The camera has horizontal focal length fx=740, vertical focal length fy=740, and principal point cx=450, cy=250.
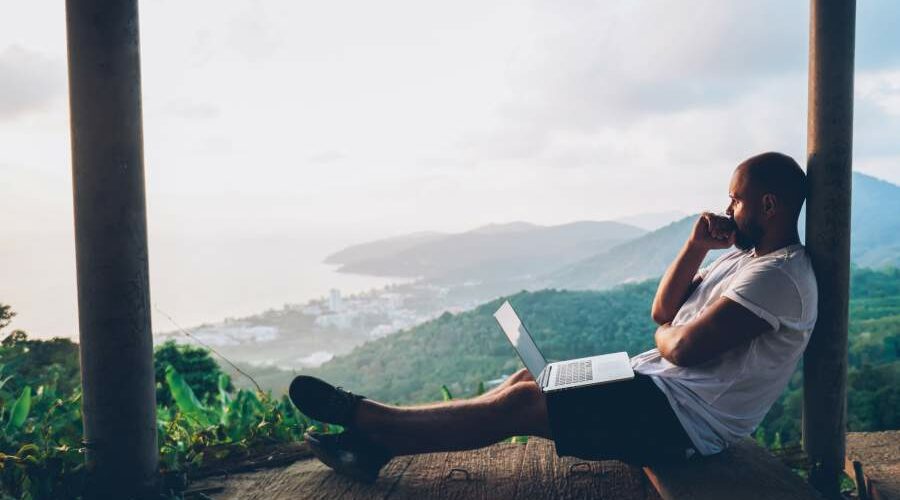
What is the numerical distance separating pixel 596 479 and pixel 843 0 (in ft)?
5.90

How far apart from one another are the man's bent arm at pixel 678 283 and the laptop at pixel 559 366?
8.3 inches

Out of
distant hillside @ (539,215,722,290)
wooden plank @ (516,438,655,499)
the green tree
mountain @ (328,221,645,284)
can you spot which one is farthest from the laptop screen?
mountain @ (328,221,645,284)

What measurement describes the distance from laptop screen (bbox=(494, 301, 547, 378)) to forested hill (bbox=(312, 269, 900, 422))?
3797mm

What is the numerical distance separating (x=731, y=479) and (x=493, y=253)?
16.8 meters

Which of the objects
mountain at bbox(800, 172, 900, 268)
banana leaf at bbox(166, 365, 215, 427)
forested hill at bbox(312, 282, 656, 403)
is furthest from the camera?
mountain at bbox(800, 172, 900, 268)

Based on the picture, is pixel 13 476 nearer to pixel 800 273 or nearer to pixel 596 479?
pixel 596 479

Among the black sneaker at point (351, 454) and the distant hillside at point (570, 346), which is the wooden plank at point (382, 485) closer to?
the black sneaker at point (351, 454)

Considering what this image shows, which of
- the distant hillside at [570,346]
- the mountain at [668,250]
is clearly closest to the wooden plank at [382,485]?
the distant hillside at [570,346]

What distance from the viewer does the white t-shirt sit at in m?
2.20

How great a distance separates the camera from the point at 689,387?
90.9 inches

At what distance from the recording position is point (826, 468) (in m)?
2.63

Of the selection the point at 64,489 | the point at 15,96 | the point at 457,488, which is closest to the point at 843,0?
the point at 457,488

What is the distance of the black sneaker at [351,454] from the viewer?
254cm

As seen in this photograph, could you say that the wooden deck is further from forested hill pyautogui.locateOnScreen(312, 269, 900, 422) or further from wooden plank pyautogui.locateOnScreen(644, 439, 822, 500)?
forested hill pyautogui.locateOnScreen(312, 269, 900, 422)
